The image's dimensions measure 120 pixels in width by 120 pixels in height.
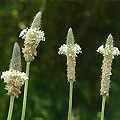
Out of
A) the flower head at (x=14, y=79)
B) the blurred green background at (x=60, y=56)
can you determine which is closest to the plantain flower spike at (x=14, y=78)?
the flower head at (x=14, y=79)

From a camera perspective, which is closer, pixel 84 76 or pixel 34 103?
pixel 34 103

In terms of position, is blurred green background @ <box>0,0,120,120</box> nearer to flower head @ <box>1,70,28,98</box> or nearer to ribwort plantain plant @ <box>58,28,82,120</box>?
ribwort plantain plant @ <box>58,28,82,120</box>

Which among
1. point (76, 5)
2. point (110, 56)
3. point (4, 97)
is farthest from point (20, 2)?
point (110, 56)

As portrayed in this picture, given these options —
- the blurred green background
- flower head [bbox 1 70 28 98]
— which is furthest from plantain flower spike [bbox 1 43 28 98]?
the blurred green background

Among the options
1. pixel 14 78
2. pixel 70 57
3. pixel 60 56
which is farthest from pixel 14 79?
pixel 60 56

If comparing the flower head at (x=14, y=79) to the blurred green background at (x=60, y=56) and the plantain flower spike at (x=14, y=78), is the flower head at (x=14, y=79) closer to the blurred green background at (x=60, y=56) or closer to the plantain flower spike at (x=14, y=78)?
the plantain flower spike at (x=14, y=78)

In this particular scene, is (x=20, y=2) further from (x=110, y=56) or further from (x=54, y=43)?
(x=110, y=56)

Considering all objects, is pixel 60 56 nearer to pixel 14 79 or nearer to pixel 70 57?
pixel 70 57

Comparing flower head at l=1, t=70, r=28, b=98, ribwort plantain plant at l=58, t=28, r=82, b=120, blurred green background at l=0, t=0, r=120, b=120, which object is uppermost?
blurred green background at l=0, t=0, r=120, b=120

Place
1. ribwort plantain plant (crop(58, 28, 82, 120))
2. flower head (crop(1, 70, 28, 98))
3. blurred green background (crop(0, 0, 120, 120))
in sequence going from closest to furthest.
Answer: flower head (crop(1, 70, 28, 98)), ribwort plantain plant (crop(58, 28, 82, 120)), blurred green background (crop(0, 0, 120, 120))
